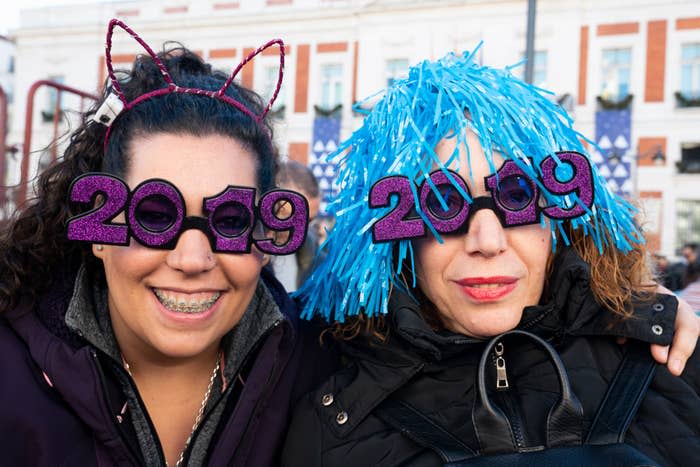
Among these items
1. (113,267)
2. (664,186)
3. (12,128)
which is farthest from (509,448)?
(12,128)

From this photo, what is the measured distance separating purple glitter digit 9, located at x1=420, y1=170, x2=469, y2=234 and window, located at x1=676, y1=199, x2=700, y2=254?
15.7 meters

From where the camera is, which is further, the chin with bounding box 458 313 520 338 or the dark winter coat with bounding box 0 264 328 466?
the chin with bounding box 458 313 520 338

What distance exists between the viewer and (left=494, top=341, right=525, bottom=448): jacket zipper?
4.59 ft

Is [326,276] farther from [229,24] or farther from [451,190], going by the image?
[229,24]

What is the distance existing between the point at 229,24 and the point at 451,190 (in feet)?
61.0

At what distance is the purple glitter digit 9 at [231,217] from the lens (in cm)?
152

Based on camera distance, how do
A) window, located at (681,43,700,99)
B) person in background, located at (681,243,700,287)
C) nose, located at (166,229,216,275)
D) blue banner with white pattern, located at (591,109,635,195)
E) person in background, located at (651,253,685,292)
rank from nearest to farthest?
nose, located at (166,229,216,275) → person in background, located at (651,253,685,292) → person in background, located at (681,243,700,287) → blue banner with white pattern, located at (591,109,635,195) → window, located at (681,43,700,99)

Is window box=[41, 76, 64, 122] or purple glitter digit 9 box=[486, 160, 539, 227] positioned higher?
window box=[41, 76, 64, 122]

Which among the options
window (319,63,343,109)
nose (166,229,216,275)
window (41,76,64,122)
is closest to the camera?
nose (166,229,216,275)

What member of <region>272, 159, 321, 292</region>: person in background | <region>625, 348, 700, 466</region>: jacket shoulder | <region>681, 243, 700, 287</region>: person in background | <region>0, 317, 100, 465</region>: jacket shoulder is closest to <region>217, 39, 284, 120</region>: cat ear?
<region>0, 317, 100, 465</region>: jacket shoulder

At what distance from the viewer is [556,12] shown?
1596 centimetres

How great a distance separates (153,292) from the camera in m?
1.55

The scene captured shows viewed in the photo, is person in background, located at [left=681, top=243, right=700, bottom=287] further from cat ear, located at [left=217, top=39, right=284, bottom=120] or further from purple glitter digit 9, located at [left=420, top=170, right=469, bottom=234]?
cat ear, located at [left=217, top=39, right=284, bottom=120]

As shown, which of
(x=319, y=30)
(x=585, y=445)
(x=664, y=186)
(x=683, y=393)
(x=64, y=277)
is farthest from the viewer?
(x=319, y=30)
